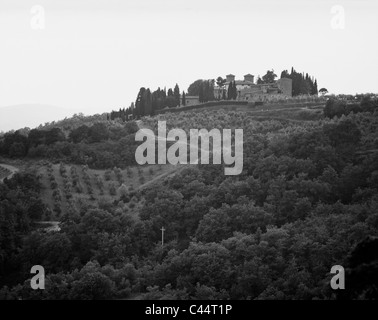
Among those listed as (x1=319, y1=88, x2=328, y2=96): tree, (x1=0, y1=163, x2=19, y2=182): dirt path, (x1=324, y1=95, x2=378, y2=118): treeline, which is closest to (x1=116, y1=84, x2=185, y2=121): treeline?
(x1=319, y1=88, x2=328, y2=96): tree

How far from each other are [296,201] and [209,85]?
35.3 meters

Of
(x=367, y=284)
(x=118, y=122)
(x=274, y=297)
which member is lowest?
(x=274, y=297)

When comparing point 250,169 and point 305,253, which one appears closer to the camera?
point 305,253

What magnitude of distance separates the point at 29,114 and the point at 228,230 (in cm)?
14360

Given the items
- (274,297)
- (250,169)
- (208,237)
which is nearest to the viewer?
(274,297)

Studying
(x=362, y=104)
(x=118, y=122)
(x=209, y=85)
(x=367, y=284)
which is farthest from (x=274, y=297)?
(x=209, y=85)

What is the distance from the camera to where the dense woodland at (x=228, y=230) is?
89.7ft

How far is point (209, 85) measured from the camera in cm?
6850

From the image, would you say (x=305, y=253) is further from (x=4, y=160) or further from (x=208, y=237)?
(x=4, y=160)

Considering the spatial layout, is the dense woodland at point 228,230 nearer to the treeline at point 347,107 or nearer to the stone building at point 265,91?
the treeline at point 347,107

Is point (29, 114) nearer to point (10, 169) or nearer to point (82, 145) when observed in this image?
point (82, 145)

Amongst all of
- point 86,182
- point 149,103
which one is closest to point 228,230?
point 86,182

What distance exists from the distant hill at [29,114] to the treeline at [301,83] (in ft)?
318

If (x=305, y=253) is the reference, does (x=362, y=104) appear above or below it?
above
